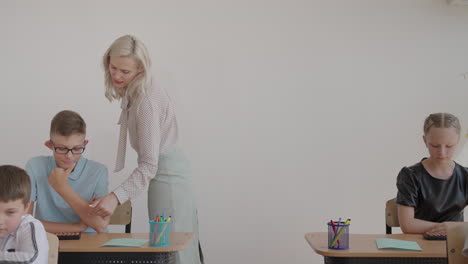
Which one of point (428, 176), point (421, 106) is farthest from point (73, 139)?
point (421, 106)

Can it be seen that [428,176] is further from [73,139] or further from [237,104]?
[73,139]

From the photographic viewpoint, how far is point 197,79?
3.68 metres

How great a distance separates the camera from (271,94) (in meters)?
3.69

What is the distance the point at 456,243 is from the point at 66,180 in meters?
1.68

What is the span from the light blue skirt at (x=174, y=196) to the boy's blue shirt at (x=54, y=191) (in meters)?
0.43

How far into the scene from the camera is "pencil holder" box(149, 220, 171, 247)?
2135mm

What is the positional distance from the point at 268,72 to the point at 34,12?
Result: 1.57m

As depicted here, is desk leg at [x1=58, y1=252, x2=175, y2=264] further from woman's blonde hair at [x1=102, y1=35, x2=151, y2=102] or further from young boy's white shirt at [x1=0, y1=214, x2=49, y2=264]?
woman's blonde hair at [x1=102, y1=35, x2=151, y2=102]

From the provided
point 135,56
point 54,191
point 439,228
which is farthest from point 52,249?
point 439,228

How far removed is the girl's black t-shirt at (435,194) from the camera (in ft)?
8.73

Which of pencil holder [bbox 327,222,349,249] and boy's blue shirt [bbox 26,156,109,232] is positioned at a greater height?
boy's blue shirt [bbox 26,156,109,232]

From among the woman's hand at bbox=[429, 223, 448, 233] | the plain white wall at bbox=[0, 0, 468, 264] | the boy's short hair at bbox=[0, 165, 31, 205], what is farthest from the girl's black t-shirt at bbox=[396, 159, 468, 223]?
the boy's short hair at bbox=[0, 165, 31, 205]

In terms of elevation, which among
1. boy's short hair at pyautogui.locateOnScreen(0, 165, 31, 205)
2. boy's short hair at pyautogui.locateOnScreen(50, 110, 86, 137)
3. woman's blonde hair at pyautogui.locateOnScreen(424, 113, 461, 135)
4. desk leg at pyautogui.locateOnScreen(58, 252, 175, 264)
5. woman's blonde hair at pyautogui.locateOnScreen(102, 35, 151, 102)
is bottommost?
desk leg at pyautogui.locateOnScreen(58, 252, 175, 264)

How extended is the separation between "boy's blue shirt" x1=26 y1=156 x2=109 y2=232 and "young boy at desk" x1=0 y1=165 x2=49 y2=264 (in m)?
0.76
